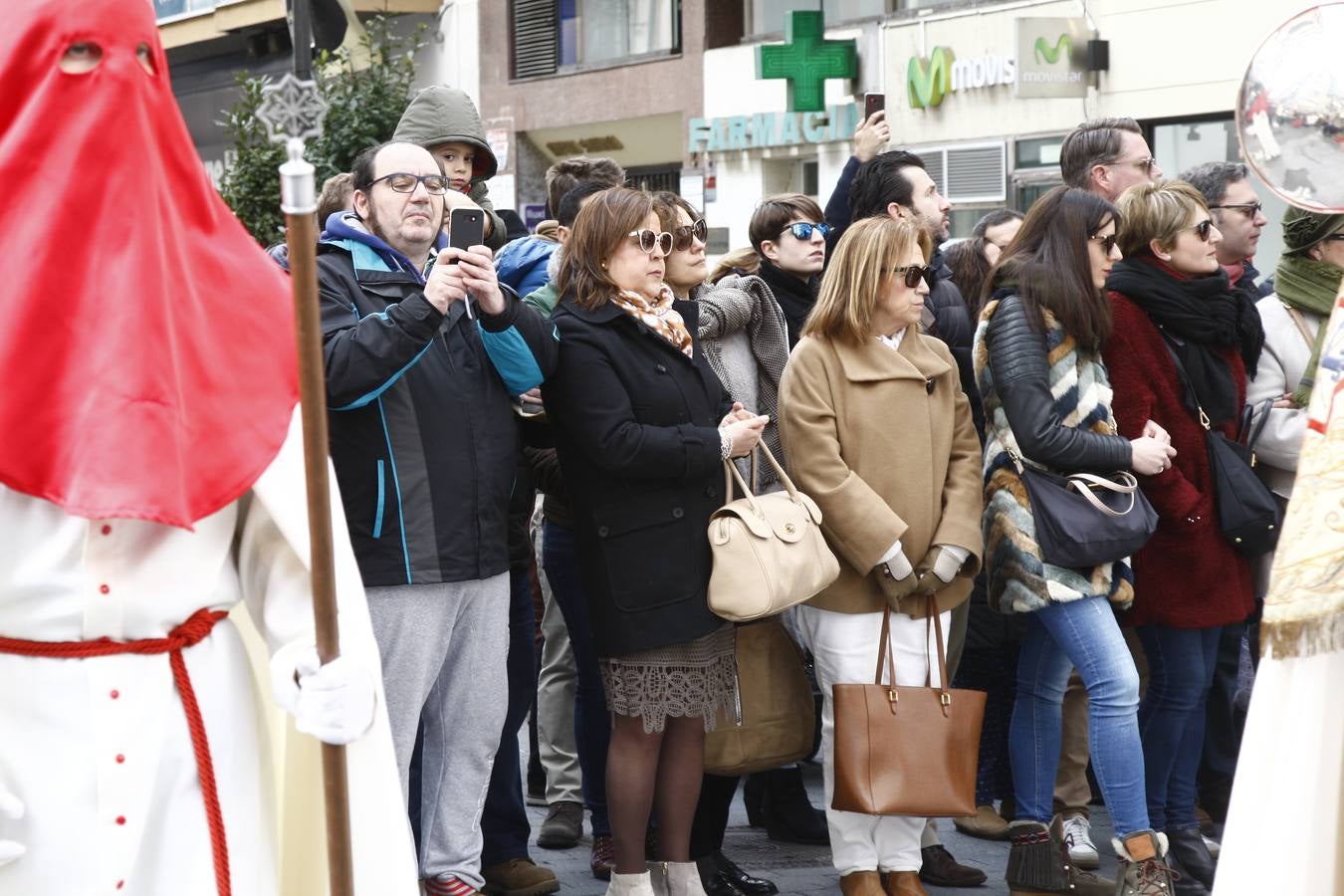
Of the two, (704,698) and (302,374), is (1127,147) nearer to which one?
(704,698)

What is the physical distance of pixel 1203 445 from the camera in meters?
5.61

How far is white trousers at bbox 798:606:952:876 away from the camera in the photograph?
5316mm

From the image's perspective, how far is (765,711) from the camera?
5.49 meters

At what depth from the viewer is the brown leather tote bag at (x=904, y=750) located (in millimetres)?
5129

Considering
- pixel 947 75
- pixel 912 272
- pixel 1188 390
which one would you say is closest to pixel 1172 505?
pixel 1188 390

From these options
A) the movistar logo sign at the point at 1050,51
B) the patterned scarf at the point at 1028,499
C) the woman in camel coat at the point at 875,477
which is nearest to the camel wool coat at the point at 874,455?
the woman in camel coat at the point at 875,477

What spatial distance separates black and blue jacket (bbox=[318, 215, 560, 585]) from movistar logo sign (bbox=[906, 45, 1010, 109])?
12.7 m

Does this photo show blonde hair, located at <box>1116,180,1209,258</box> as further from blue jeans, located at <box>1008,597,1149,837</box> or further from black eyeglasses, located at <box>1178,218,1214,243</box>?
blue jeans, located at <box>1008,597,1149,837</box>

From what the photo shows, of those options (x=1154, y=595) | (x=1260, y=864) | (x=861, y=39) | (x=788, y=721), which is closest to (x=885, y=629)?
(x=788, y=721)

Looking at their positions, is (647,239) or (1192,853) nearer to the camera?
(647,239)

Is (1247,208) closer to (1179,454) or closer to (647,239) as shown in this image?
(1179,454)

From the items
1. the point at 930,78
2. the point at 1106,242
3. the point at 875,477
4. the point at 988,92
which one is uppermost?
the point at 930,78

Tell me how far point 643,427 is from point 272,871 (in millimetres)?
2007

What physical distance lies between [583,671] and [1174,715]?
1.86 m
